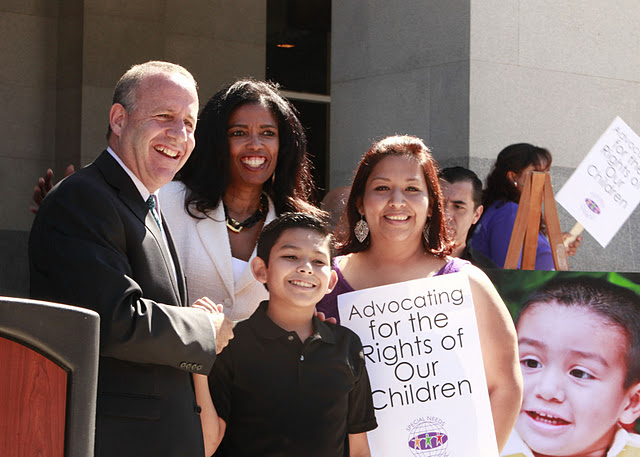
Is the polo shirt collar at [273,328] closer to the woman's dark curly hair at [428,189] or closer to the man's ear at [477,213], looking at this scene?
the woman's dark curly hair at [428,189]

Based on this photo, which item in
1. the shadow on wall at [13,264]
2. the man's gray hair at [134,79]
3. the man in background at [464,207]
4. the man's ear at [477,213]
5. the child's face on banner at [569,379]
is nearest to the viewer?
the man's gray hair at [134,79]

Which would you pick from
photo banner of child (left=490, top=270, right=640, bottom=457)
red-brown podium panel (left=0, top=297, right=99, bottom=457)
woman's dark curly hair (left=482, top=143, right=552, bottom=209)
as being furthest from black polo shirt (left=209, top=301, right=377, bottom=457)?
woman's dark curly hair (left=482, top=143, right=552, bottom=209)

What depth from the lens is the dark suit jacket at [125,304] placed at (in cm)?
267

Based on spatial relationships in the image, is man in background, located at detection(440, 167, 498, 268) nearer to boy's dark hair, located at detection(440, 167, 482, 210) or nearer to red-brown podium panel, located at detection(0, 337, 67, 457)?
boy's dark hair, located at detection(440, 167, 482, 210)

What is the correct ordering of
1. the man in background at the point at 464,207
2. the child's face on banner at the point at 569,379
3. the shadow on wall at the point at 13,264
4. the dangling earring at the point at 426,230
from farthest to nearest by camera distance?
the shadow on wall at the point at 13,264 → the man in background at the point at 464,207 → the child's face on banner at the point at 569,379 → the dangling earring at the point at 426,230

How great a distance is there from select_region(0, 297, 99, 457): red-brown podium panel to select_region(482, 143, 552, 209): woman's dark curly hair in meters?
4.31

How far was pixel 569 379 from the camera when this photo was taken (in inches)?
194

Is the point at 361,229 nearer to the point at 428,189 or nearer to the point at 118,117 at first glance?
the point at 428,189

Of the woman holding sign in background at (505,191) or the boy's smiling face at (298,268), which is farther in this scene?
the woman holding sign in background at (505,191)

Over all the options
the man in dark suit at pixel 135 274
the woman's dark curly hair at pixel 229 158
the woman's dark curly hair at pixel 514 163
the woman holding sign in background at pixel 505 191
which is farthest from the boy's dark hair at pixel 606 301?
the man in dark suit at pixel 135 274

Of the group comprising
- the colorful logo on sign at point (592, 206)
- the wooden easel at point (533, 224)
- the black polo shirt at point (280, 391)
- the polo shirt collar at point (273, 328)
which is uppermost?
the colorful logo on sign at point (592, 206)

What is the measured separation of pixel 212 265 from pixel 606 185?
2.76m

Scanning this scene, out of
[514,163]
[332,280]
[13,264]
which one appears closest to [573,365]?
[514,163]

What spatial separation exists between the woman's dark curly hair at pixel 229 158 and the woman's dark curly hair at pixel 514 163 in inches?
87.4
